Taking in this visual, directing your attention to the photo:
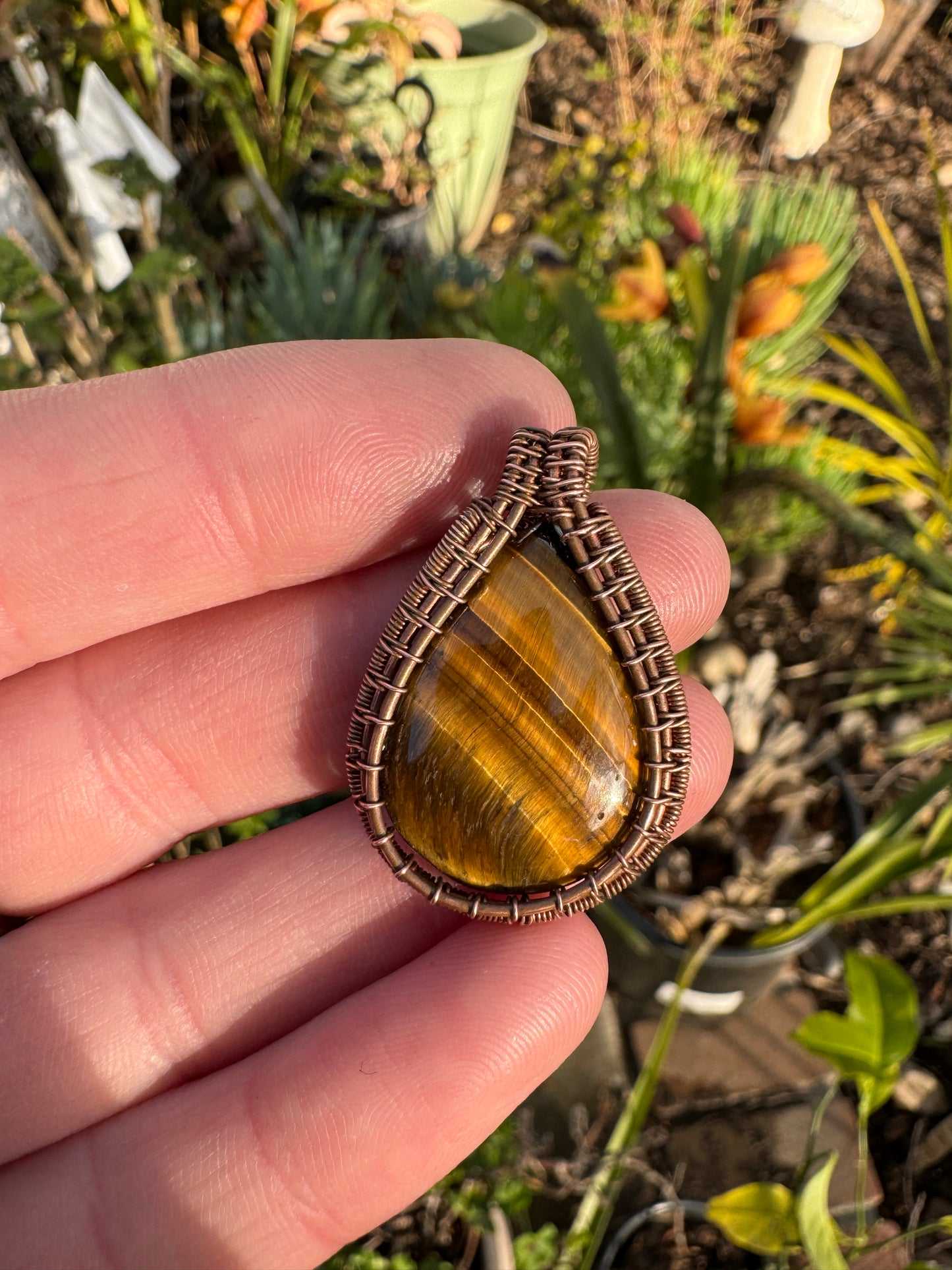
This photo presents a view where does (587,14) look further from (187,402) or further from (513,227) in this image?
(187,402)

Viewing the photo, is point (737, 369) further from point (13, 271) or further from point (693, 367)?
point (13, 271)

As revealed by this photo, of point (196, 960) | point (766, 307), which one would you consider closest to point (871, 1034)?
point (196, 960)

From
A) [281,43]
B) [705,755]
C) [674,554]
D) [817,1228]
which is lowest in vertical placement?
[817,1228]

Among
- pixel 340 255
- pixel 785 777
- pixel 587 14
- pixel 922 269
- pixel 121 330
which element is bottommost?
pixel 785 777

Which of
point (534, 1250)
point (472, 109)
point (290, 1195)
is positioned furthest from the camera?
point (472, 109)

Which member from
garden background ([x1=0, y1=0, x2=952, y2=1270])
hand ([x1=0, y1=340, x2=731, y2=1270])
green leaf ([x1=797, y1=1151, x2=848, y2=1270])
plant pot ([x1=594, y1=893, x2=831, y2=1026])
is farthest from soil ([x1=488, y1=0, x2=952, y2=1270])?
hand ([x1=0, y1=340, x2=731, y2=1270])

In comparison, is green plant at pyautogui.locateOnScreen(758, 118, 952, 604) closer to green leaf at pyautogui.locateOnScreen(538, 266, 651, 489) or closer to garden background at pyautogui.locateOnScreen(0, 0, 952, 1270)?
garden background at pyautogui.locateOnScreen(0, 0, 952, 1270)

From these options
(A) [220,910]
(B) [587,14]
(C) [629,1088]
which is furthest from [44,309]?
(B) [587,14]
